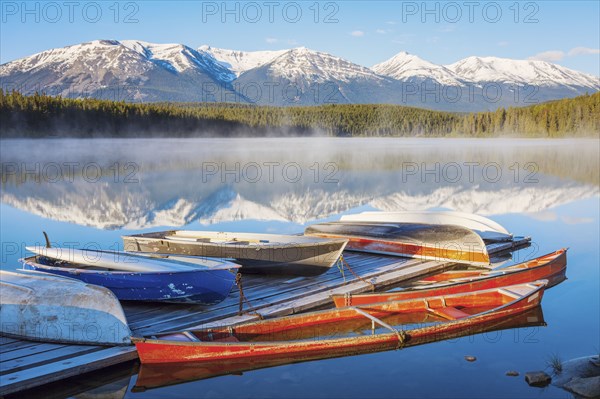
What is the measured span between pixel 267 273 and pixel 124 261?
286 cm

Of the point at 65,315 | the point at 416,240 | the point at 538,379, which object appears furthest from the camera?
the point at 416,240

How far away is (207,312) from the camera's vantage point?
10664 millimetres

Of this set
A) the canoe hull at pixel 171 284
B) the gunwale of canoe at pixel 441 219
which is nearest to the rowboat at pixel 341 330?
the canoe hull at pixel 171 284

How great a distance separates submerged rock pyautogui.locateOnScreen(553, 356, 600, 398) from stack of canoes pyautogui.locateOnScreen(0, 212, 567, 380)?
1.86 m

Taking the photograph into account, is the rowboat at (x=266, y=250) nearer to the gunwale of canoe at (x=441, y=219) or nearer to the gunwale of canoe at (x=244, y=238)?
the gunwale of canoe at (x=244, y=238)

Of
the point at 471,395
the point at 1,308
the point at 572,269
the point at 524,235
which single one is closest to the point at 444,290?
the point at 471,395

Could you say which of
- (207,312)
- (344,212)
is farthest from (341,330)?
(344,212)

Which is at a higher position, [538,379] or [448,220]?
[448,220]

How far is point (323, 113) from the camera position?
147 meters

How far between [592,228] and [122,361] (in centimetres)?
1680

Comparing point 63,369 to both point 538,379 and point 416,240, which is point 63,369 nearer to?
point 538,379

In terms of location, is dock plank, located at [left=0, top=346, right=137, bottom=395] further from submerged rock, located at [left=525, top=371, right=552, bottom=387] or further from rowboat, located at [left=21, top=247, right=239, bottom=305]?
submerged rock, located at [left=525, top=371, right=552, bottom=387]

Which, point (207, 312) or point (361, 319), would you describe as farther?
point (361, 319)

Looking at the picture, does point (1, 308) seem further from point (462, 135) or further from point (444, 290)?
point (462, 135)
